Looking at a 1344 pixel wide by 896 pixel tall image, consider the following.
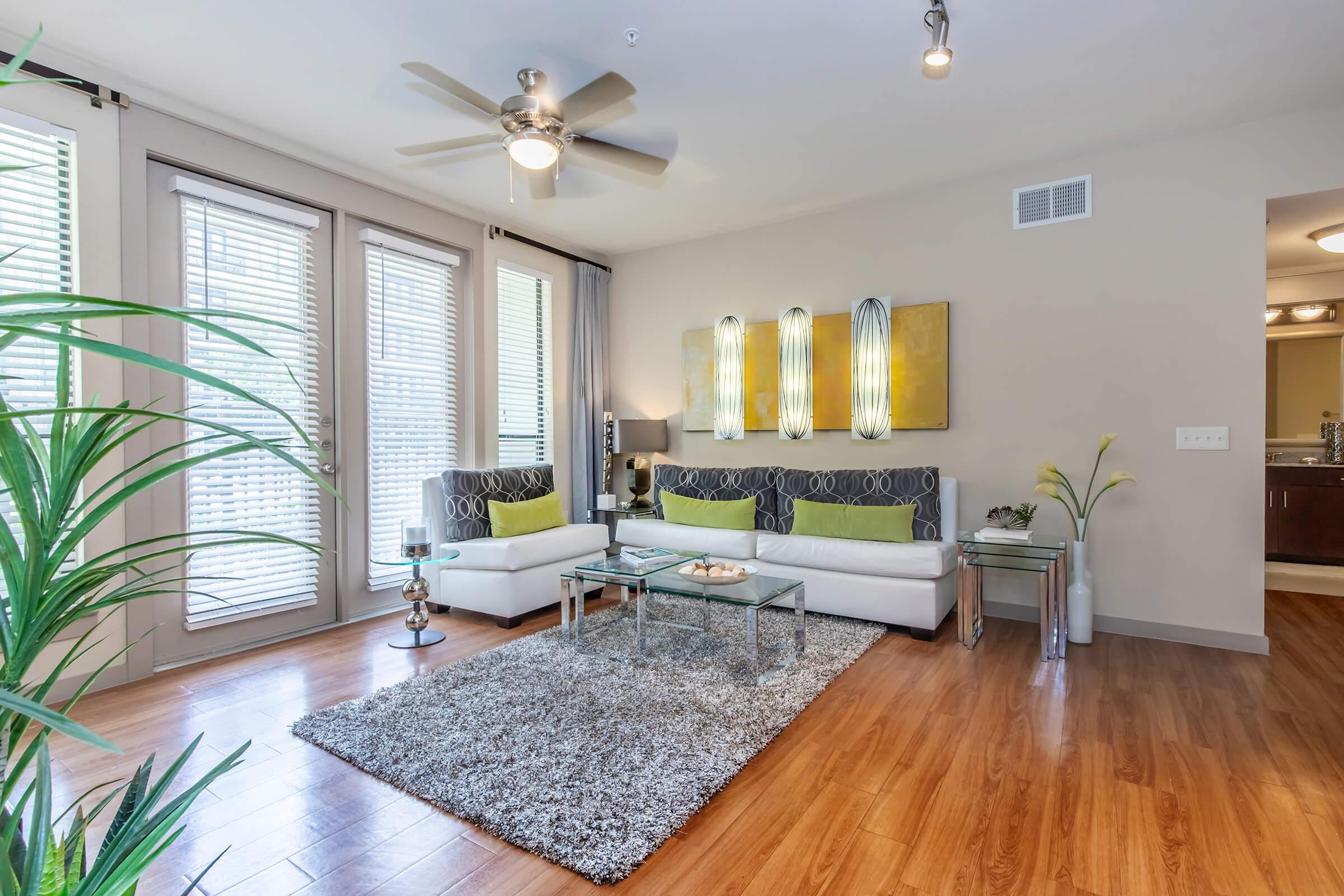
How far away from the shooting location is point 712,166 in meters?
4.07

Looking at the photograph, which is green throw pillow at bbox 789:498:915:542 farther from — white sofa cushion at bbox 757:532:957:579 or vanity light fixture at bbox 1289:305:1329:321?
vanity light fixture at bbox 1289:305:1329:321

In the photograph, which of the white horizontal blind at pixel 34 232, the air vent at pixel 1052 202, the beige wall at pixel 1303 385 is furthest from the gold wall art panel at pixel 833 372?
the white horizontal blind at pixel 34 232

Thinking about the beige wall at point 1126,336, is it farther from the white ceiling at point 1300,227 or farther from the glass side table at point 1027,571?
the glass side table at point 1027,571

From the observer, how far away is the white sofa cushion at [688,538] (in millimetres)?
4449

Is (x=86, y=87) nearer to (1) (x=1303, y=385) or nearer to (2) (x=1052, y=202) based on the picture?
(2) (x=1052, y=202)

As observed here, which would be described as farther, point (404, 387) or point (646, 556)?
point (404, 387)

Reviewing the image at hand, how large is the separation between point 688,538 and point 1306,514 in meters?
5.19

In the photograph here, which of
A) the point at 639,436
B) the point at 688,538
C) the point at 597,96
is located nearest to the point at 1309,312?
the point at 688,538

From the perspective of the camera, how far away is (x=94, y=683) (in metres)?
2.99


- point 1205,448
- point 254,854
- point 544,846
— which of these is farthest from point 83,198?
point 1205,448

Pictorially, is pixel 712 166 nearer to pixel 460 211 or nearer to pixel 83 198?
pixel 460 211

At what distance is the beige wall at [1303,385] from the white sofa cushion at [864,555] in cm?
430

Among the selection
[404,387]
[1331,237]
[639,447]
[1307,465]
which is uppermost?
[1331,237]

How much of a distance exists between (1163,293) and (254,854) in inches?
191
